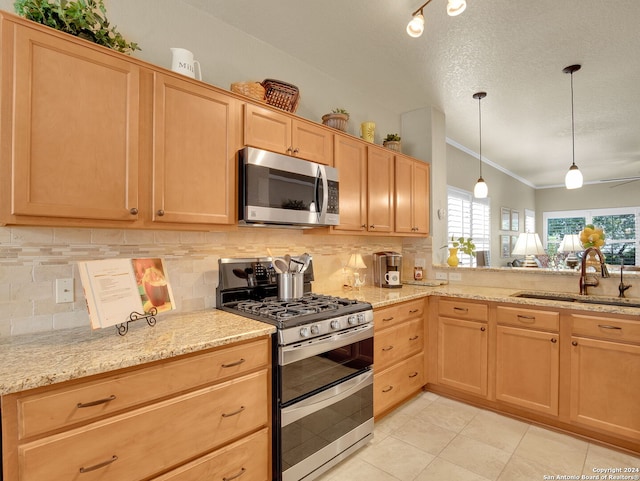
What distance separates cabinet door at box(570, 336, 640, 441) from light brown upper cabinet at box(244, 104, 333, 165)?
2151mm

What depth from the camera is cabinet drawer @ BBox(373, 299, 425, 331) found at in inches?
94.3

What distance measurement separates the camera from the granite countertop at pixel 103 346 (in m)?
1.10

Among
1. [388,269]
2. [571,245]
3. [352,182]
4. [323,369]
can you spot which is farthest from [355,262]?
→ [571,245]

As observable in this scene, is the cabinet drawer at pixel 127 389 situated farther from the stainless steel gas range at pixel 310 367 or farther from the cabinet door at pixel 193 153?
the cabinet door at pixel 193 153

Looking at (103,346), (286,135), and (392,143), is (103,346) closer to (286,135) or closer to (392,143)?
(286,135)

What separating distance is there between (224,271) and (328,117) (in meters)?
1.43

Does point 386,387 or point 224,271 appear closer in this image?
point 224,271

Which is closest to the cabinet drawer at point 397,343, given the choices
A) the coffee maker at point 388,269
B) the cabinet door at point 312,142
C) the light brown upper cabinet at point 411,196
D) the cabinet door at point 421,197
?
the coffee maker at point 388,269

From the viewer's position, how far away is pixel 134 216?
1565 mm

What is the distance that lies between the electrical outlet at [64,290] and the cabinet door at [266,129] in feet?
3.77

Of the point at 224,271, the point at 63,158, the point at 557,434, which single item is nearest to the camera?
the point at 63,158

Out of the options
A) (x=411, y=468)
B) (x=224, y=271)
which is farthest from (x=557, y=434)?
(x=224, y=271)

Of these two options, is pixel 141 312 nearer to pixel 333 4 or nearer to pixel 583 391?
pixel 333 4

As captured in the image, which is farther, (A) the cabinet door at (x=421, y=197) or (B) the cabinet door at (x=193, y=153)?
(A) the cabinet door at (x=421, y=197)
